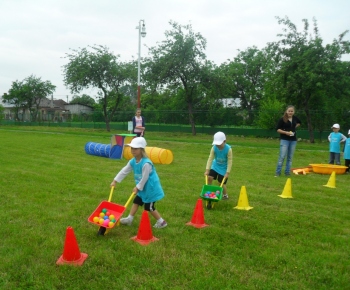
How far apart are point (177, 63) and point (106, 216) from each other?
22345 mm

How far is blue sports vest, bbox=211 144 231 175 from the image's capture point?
6711mm

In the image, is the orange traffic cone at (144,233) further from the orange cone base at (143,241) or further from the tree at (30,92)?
the tree at (30,92)

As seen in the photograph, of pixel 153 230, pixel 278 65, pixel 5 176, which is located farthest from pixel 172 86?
pixel 153 230

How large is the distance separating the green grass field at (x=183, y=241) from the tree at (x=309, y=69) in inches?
540

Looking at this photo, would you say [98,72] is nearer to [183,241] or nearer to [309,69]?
[309,69]

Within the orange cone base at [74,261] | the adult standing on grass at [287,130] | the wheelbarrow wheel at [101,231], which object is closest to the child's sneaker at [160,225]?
the wheelbarrow wheel at [101,231]

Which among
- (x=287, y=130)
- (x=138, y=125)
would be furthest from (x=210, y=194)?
(x=138, y=125)

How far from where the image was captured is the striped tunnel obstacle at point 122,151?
11962 mm

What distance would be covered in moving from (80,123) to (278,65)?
92.6 ft

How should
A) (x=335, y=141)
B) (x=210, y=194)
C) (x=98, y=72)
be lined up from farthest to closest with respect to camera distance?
(x=98, y=72), (x=335, y=141), (x=210, y=194)

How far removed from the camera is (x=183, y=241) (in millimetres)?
4582

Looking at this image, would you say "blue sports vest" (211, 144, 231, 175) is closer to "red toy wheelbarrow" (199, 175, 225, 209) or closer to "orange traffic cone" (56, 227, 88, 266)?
"red toy wheelbarrow" (199, 175, 225, 209)

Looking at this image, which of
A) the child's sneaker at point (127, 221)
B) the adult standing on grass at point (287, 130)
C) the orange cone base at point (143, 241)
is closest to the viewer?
the orange cone base at point (143, 241)

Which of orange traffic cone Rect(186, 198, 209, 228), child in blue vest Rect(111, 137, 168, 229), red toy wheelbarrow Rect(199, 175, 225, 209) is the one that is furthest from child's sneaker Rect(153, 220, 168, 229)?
red toy wheelbarrow Rect(199, 175, 225, 209)
